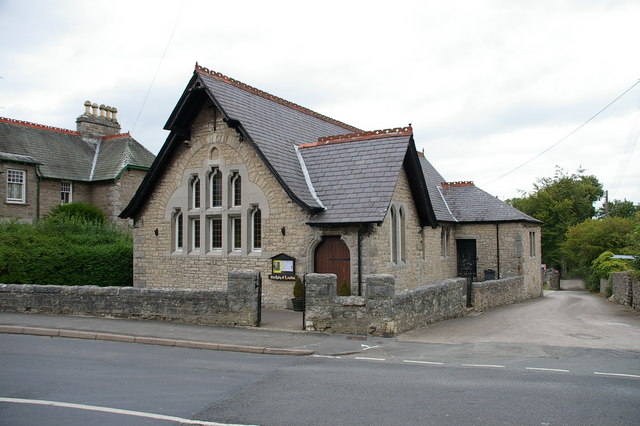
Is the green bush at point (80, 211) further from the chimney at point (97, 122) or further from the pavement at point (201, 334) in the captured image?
the pavement at point (201, 334)

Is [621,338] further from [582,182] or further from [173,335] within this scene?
[582,182]

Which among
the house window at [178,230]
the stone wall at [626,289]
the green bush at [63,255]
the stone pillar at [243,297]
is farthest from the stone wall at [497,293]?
the green bush at [63,255]

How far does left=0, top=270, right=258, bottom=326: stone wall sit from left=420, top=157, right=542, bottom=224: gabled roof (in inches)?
544

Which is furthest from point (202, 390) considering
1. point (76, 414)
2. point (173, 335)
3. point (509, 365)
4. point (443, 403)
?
point (509, 365)

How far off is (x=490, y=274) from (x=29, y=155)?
82.8 ft

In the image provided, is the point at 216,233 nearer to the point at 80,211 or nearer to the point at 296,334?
the point at 296,334

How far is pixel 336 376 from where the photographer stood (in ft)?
28.4

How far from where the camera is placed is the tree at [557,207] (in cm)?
5422

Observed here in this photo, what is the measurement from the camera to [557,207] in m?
53.8

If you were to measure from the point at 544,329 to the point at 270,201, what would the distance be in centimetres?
922

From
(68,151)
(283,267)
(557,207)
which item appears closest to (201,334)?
(283,267)

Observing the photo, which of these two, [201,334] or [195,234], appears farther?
[195,234]

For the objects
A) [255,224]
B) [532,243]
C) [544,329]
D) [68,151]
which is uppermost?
[68,151]

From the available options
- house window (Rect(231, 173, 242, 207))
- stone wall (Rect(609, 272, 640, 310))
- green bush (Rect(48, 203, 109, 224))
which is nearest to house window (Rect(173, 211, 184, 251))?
house window (Rect(231, 173, 242, 207))
